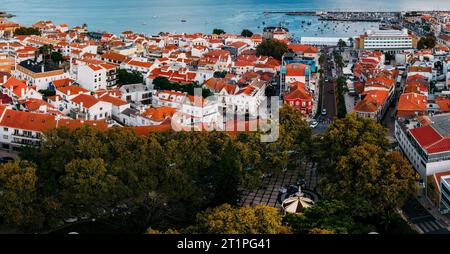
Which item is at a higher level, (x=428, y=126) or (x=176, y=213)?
(x=428, y=126)

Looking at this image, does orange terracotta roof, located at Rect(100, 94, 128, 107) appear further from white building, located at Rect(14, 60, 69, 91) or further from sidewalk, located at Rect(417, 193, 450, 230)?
sidewalk, located at Rect(417, 193, 450, 230)

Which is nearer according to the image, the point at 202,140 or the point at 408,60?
the point at 202,140

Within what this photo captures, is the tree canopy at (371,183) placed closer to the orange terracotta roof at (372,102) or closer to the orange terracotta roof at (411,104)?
the orange terracotta roof at (411,104)

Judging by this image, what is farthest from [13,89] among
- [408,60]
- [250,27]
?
[250,27]

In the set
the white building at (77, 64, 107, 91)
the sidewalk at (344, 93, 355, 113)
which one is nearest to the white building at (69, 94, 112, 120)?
the white building at (77, 64, 107, 91)

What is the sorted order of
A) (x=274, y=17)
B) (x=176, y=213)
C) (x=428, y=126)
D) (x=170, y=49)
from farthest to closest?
(x=274, y=17), (x=170, y=49), (x=428, y=126), (x=176, y=213)

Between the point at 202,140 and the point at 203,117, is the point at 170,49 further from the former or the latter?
the point at 202,140
